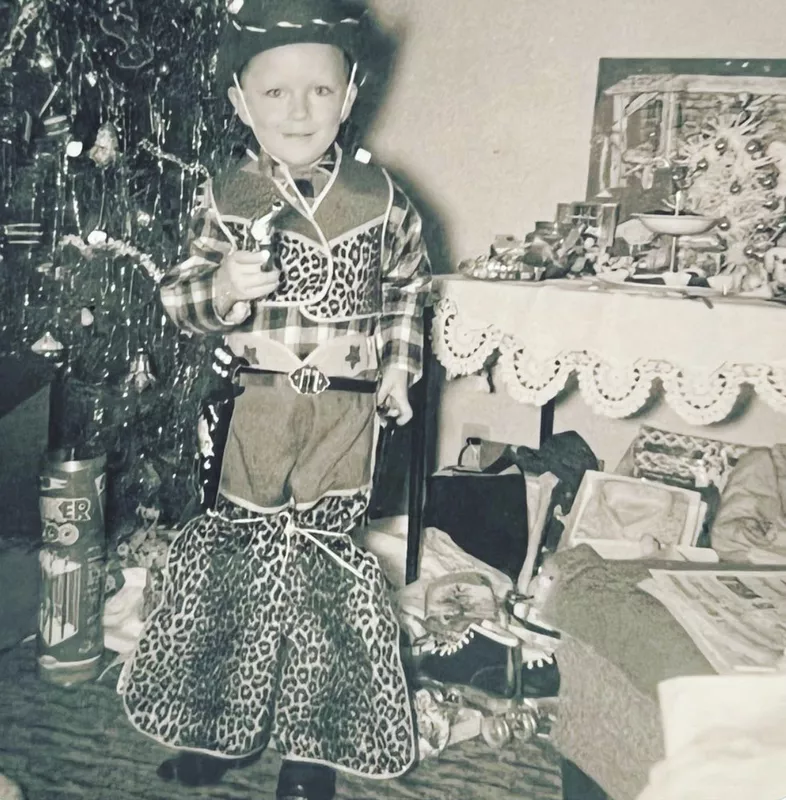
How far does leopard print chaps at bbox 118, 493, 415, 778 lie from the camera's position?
1047 mm

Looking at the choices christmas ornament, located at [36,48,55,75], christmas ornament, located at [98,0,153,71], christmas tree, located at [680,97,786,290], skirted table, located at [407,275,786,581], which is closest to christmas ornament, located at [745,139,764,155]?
christmas tree, located at [680,97,786,290]

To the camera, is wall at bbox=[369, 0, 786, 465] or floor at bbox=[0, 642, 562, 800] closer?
wall at bbox=[369, 0, 786, 465]

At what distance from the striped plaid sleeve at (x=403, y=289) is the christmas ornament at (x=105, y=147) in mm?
314

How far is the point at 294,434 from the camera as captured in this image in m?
1.03

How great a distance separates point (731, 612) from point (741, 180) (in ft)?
1.49

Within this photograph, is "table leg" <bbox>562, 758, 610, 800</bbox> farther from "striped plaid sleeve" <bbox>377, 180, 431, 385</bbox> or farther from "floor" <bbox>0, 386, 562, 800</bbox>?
"striped plaid sleeve" <bbox>377, 180, 431, 385</bbox>

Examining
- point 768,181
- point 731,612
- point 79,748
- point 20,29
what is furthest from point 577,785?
point 20,29

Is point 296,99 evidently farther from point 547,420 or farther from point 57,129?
point 547,420

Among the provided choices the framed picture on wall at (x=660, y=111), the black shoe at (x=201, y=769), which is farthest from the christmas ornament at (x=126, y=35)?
the black shoe at (x=201, y=769)

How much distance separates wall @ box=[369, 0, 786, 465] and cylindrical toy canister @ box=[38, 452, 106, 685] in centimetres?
49

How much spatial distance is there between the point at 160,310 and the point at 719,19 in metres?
0.66

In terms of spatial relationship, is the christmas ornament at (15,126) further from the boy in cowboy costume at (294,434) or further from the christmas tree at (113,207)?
the boy in cowboy costume at (294,434)

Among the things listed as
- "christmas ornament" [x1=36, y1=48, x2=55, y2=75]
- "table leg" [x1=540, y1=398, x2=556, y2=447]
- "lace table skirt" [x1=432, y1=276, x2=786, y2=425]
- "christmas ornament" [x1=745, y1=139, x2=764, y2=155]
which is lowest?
"table leg" [x1=540, y1=398, x2=556, y2=447]

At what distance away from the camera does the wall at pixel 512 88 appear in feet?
3.05
